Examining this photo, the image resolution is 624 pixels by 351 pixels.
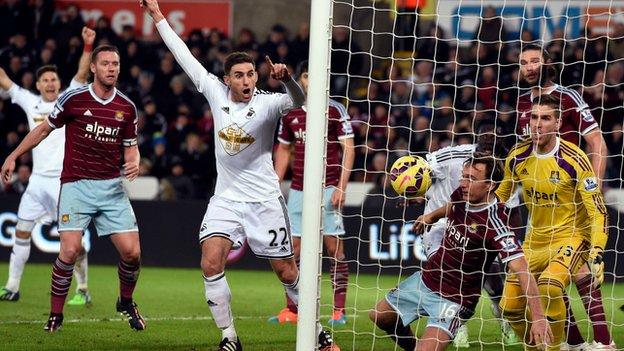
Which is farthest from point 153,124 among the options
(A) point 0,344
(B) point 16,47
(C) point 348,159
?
(A) point 0,344

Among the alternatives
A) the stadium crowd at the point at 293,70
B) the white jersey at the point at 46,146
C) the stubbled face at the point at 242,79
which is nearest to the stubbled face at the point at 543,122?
the stubbled face at the point at 242,79

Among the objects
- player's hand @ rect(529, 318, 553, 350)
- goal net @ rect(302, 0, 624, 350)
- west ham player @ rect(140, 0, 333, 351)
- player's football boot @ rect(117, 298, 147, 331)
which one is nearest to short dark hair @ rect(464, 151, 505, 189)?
player's hand @ rect(529, 318, 553, 350)

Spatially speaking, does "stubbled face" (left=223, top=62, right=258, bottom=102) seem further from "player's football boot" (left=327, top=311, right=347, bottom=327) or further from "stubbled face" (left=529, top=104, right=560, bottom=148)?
"player's football boot" (left=327, top=311, right=347, bottom=327)

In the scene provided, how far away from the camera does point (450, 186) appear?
8750 millimetres

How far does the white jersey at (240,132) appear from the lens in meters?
7.95

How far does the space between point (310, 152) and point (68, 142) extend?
274cm

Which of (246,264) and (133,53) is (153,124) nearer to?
(133,53)

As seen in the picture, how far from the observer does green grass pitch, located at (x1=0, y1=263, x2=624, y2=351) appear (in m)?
8.39

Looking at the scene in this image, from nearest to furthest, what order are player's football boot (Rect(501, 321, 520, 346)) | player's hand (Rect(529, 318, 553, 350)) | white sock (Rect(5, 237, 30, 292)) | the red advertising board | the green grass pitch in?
1. player's hand (Rect(529, 318, 553, 350))
2. the green grass pitch
3. player's football boot (Rect(501, 321, 520, 346))
4. white sock (Rect(5, 237, 30, 292))
5. the red advertising board

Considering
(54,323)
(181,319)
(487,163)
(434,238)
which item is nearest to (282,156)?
(181,319)

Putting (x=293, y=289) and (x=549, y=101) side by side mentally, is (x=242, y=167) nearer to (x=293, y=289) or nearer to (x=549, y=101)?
(x=293, y=289)

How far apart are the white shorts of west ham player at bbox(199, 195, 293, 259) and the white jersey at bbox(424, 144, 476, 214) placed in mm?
1200

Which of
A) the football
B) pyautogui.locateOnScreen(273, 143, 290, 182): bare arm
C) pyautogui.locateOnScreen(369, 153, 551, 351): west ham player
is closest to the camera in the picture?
pyautogui.locateOnScreen(369, 153, 551, 351): west ham player

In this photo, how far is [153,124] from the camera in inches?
672
